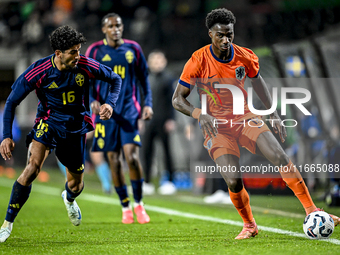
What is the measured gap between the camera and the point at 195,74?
4844mm

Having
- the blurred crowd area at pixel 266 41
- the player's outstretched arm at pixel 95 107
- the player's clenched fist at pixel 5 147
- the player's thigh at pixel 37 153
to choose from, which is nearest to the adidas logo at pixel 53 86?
the player's thigh at pixel 37 153

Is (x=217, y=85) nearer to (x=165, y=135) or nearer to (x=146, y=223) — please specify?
(x=146, y=223)

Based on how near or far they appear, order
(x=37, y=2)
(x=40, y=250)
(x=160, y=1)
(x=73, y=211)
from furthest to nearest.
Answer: (x=37, y=2) → (x=160, y=1) → (x=73, y=211) → (x=40, y=250)

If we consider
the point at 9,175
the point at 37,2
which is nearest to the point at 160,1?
the point at 37,2

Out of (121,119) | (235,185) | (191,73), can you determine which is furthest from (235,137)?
(121,119)

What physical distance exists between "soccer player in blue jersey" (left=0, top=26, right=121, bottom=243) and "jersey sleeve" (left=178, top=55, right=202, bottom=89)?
2.66 ft

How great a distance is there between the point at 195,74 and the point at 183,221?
86.3 inches

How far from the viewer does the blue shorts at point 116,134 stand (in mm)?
6312

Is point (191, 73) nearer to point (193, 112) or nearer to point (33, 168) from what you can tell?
point (193, 112)

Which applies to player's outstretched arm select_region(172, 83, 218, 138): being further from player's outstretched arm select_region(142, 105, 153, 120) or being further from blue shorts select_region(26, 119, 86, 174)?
player's outstretched arm select_region(142, 105, 153, 120)

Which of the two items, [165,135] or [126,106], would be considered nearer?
[126,106]

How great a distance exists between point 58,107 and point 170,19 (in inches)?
351

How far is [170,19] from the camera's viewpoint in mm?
13578

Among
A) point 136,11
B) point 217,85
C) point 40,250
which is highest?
point 136,11
